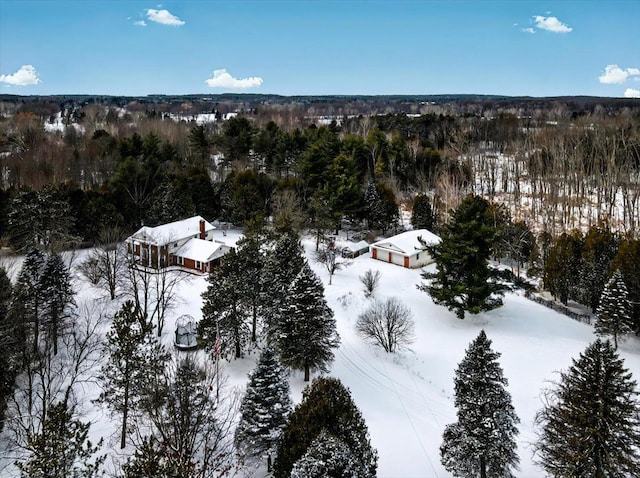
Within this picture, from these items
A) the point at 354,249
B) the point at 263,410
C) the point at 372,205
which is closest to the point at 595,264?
the point at 354,249

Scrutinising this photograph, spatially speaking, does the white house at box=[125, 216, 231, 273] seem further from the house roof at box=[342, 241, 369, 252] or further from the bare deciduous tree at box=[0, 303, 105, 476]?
the house roof at box=[342, 241, 369, 252]

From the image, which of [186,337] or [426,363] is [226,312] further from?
[426,363]

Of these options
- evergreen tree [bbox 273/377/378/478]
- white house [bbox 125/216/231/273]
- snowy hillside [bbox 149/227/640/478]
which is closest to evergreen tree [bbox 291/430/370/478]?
evergreen tree [bbox 273/377/378/478]

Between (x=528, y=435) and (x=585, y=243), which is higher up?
(x=585, y=243)

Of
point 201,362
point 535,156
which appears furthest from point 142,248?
point 535,156

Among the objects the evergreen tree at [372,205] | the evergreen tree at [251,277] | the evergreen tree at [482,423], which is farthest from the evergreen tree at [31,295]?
the evergreen tree at [372,205]

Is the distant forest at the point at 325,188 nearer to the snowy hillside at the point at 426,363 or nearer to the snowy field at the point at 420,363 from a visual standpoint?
the snowy field at the point at 420,363

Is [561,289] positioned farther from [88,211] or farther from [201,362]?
[88,211]

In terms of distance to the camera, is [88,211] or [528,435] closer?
[528,435]
